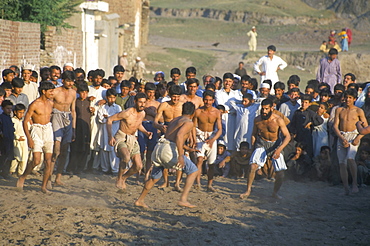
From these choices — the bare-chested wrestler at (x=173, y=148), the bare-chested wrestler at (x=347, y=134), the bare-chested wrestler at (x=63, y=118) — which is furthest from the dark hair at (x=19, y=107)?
the bare-chested wrestler at (x=347, y=134)

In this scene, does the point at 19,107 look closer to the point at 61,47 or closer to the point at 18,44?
the point at 18,44

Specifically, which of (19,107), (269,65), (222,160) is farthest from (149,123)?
(269,65)

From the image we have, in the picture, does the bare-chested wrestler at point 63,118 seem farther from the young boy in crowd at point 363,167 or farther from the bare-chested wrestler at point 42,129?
the young boy in crowd at point 363,167

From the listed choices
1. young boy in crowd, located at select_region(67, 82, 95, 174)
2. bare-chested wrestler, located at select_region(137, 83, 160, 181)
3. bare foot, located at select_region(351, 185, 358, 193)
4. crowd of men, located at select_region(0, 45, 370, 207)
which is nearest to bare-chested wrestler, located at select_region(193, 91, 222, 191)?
crowd of men, located at select_region(0, 45, 370, 207)

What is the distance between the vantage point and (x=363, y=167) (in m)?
10.5

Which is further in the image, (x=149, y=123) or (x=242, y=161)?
(x=242, y=161)

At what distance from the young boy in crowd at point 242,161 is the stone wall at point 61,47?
22.2 ft

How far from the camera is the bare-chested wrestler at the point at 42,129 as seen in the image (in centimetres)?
859

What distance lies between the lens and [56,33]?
626 inches

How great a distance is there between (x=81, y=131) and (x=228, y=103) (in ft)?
9.88

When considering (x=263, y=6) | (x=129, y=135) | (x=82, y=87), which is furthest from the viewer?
(x=263, y=6)

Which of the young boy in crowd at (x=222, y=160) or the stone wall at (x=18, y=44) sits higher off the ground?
the stone wall at (x=18, y=44)

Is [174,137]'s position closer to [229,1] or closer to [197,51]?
[197,51]

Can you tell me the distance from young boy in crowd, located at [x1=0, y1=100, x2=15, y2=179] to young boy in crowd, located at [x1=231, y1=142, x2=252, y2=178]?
429cm
